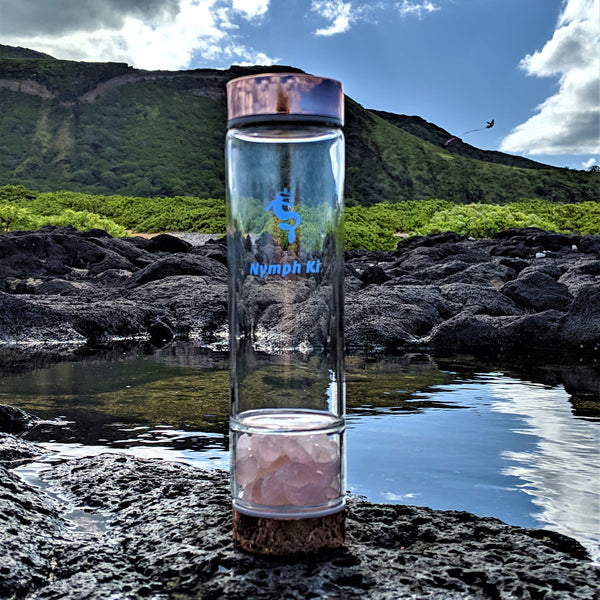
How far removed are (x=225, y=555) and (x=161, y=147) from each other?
72105mm

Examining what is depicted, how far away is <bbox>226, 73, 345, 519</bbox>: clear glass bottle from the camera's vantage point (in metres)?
1.86

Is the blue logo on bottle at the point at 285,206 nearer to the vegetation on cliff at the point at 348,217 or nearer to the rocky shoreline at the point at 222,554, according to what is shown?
the rocky shoreline at the point at 222,554

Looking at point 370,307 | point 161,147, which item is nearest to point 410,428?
point 370,307

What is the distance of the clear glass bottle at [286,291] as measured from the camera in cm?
186

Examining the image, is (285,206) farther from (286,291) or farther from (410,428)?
(410,428)

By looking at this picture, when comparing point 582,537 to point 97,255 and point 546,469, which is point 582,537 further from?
point 97,255

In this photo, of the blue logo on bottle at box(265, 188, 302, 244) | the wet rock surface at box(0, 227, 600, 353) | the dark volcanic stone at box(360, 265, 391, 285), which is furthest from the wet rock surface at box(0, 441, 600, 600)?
the dark volcanic stone at box(360, 265, 391, 285)

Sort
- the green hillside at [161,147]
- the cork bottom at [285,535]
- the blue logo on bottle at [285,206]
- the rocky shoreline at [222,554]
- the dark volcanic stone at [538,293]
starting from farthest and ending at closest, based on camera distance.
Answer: the green hillside at [161,147]
the dark volcanic stone at [538,293]
the blue logo on bottle at [285,206]
the cork bottom at [285,535]
the rocky shoreline at [222,554]

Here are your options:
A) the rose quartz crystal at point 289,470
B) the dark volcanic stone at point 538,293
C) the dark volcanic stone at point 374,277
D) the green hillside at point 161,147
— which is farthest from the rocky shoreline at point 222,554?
the green hillside at point 161,147

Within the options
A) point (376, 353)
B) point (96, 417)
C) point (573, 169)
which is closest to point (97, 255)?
point (376, 353)

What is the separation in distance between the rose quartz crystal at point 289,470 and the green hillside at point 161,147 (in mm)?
56805

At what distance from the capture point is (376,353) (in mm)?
6168

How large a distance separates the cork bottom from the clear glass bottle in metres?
0.02

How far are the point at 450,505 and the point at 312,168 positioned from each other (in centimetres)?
109
